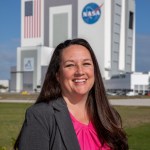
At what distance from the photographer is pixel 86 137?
2355 millimetres

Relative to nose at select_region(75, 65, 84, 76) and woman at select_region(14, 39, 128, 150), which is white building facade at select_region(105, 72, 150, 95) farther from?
nose at select_region(75, 65, 84, 76)

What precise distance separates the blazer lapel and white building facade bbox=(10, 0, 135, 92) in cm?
10801

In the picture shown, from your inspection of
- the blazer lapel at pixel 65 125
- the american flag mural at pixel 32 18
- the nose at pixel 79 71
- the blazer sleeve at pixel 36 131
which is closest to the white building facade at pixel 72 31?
the american flag mural at pixel 32 18

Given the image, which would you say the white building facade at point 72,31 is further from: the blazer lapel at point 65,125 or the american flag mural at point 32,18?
the blazer lapel at point 65,125

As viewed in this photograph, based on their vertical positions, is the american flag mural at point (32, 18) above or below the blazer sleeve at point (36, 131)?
above

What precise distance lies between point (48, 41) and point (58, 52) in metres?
121

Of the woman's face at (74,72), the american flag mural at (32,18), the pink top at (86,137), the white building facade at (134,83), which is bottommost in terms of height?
the white building facade at (134,83)

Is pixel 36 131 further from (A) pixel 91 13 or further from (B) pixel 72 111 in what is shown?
(A) pixel 91 13

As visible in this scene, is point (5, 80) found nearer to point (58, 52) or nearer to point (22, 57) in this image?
point (22, 57)

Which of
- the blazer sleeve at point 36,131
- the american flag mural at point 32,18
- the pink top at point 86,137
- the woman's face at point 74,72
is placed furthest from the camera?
the american flag mural at point 32,18

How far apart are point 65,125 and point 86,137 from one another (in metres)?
0.19

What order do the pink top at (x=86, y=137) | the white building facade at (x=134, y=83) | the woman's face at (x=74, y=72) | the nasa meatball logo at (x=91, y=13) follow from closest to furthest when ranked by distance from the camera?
the pink top at (x=86, y=137), the woman's face at (x=74, y=72), the white building facade at (x=134, y=83), the nasa meatball logo at (x=91, y=13)

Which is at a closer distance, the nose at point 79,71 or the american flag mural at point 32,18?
the nose at point 79,71

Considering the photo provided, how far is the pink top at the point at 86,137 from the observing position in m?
2.31
